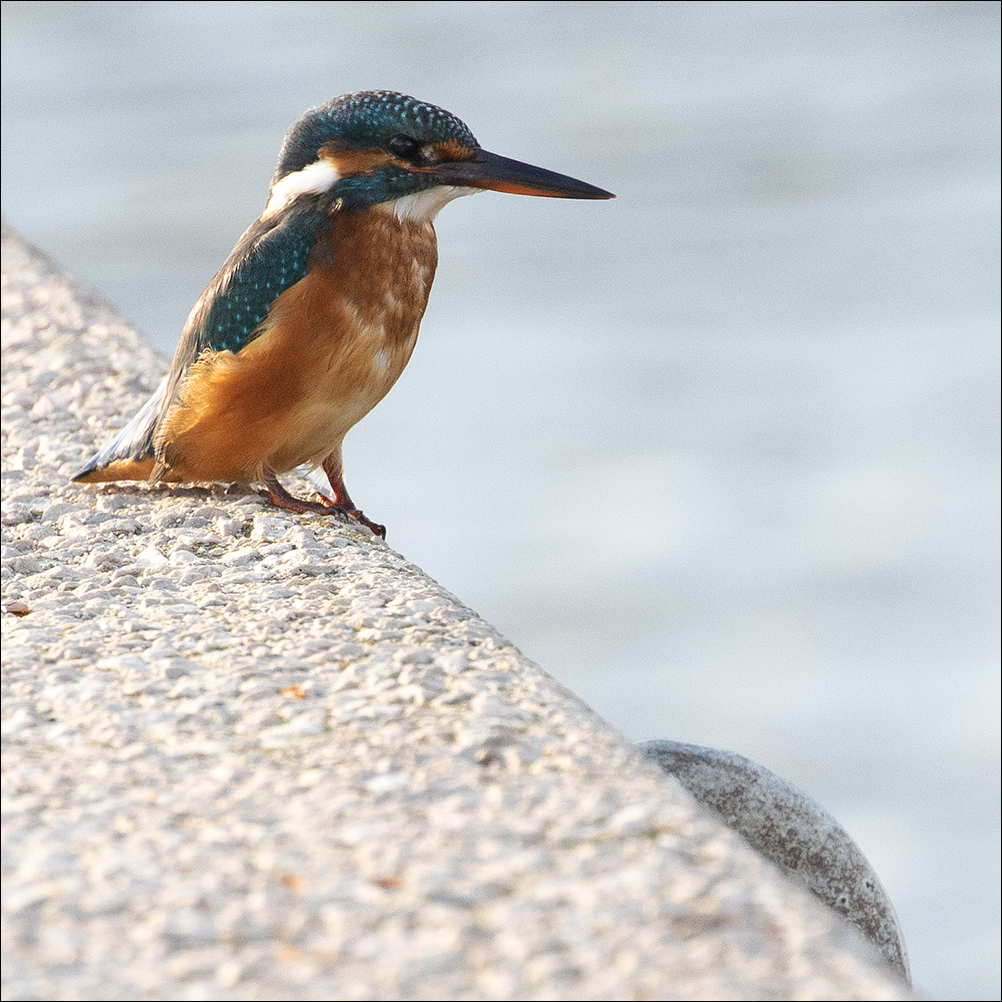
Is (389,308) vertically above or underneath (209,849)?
above

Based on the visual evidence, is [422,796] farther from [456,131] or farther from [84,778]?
[456,131]

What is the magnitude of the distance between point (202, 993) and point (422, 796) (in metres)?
0.38

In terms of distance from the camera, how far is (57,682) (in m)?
1.99

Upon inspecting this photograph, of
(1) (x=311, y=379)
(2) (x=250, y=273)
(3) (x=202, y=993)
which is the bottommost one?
(3) (x=202, y=993)

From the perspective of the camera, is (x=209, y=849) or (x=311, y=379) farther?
(x=311, y=379)

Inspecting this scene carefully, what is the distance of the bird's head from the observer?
3004mm

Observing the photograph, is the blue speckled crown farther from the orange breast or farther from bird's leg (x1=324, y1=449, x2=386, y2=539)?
bird's leg (x1=324, y1=449, x2=386, y2=539)

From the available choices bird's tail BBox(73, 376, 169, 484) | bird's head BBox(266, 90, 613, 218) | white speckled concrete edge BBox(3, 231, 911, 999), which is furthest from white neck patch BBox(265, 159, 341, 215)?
white speckled concrete edge BBox(3, 231, 911, 999)

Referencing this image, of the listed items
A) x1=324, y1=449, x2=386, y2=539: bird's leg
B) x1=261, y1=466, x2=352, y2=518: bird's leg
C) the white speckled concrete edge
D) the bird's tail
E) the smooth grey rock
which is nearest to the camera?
the white speckled concrete edge

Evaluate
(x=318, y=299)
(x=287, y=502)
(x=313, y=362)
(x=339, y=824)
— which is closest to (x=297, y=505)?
(x=287, y=502)

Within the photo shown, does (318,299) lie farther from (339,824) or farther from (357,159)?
(339,824)

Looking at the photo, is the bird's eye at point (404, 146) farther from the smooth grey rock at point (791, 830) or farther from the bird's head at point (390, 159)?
the smooth grey rock at point (791, 830)

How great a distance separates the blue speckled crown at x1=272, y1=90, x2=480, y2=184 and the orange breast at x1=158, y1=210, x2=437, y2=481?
0.16 metres

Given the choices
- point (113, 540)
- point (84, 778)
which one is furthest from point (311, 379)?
point (84, 778)
